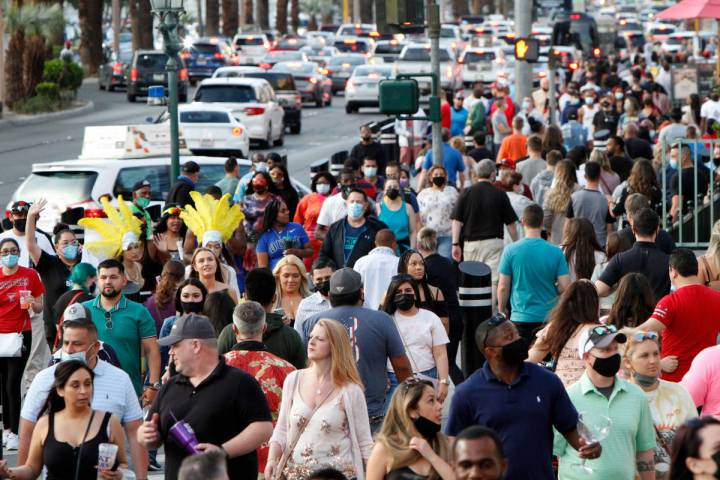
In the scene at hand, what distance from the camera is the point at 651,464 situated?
768 centimetres

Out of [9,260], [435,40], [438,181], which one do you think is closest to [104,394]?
[9,260]

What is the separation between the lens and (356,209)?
13945 millimetres

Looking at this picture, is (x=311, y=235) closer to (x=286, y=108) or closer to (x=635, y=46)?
(x=286, y=108)

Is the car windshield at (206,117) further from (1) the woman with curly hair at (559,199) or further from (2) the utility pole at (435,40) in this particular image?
(1) the woman with curly hair at (559,199)

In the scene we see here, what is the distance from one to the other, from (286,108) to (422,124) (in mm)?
13042

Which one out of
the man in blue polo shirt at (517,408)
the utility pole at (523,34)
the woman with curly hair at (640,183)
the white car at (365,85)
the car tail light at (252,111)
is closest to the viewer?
the man in blue polo shirt at (517,408)

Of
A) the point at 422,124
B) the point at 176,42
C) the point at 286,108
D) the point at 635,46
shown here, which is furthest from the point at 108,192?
the point at 635,46

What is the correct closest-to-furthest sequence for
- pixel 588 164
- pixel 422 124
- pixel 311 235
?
1. pixel 588 164
2. pixel 311 235
3. pixel 422 124

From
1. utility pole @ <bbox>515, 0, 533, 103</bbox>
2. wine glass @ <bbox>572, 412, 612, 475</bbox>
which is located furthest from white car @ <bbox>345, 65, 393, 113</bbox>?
wine glass @ <bbox>572, 412, 612, 475</bbox>

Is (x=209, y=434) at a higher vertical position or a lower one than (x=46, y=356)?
higher

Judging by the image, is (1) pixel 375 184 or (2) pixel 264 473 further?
(1) pixel 375 184

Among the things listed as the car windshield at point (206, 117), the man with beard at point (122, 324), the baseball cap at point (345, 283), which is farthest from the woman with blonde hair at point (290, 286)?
the car windshield at point (206, 117)

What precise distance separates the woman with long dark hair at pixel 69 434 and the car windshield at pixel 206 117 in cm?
2376

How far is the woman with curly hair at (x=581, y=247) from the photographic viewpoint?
41.0 feet
